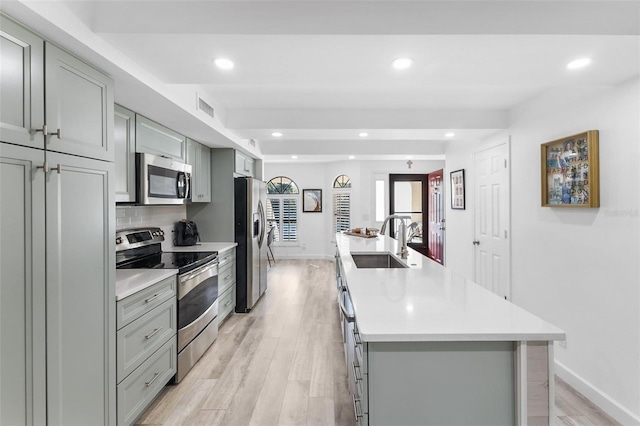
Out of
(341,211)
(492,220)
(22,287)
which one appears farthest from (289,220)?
(22,287)

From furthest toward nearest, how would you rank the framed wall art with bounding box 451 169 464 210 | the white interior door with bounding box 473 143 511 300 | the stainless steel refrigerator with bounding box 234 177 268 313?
the framed wall art with bounding box 451 169 464 210
the stainless steel refrigerator with bounding box 234 177 268 313
the white interior door with bounding box 473 143 511 300

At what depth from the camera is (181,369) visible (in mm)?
2393

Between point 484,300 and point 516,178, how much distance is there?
2.14 metres

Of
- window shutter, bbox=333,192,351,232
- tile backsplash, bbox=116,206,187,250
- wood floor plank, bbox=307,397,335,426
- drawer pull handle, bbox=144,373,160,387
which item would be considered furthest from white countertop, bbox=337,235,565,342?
window shutter, bbox=333,192,351,232

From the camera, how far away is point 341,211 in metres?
7.32

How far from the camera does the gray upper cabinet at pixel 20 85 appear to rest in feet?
3.70

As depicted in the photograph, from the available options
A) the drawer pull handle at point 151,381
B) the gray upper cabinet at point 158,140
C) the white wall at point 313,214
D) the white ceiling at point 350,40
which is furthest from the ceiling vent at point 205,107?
the white wall at point 313,214

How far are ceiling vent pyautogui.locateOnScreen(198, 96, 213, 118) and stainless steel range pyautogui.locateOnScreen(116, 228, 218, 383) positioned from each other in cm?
119

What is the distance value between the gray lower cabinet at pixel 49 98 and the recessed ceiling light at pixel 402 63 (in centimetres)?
156

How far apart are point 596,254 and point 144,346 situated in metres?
3.03

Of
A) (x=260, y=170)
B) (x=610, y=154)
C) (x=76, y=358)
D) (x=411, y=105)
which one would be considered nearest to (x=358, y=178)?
(x=260, y=170)

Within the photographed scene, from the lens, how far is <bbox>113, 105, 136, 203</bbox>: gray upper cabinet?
216 cm

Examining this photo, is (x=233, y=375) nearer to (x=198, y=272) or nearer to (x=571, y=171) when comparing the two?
(x=198, y=272)

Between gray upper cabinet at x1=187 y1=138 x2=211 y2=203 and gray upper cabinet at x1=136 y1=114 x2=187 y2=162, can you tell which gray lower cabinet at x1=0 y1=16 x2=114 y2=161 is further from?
gray upper cabinet at x1=187 y1=138 x2=211 y2=203
